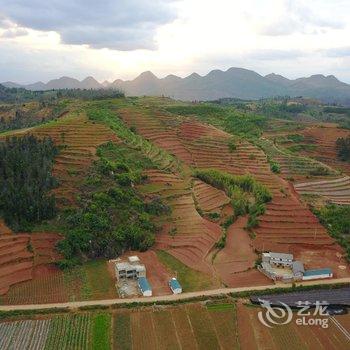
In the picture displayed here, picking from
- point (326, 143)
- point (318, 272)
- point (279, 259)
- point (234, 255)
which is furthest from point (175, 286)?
point (326, 143)

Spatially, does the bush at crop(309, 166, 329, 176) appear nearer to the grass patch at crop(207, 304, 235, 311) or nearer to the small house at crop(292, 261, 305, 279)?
the small house at crop(292, 261, 305, 279)

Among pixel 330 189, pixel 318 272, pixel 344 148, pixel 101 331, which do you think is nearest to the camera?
pixel 101 331

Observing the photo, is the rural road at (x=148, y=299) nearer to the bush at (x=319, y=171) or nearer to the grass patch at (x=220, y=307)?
the grass patch at (x=220, y=307)

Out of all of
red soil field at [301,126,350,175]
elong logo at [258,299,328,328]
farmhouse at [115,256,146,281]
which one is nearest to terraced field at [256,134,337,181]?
red soil field at [301,126,350,175]

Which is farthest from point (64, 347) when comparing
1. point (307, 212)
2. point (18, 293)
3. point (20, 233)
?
point (307, 212)

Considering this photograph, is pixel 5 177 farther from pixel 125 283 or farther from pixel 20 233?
pixel 125 283

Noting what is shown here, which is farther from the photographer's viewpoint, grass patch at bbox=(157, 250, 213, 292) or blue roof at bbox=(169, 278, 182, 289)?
grass patch at bbox=(157, 250, 213, 292)

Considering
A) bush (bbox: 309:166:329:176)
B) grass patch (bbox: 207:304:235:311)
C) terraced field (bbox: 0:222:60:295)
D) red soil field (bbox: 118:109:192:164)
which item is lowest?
grass patch (bbox: 207:304:235:311)

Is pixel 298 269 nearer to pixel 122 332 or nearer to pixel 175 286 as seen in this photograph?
pixel 175 286
